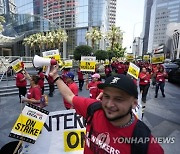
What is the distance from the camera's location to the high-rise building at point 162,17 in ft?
413

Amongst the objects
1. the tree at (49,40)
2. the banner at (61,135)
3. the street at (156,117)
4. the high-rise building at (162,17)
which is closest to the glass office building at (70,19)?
the tree at (49,40)

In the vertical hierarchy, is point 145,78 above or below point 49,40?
below

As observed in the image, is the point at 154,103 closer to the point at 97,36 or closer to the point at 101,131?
the point at 101,131

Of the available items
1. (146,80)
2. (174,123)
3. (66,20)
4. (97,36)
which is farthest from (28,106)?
(66,20)

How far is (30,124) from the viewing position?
323cm

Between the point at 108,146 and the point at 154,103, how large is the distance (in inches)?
316

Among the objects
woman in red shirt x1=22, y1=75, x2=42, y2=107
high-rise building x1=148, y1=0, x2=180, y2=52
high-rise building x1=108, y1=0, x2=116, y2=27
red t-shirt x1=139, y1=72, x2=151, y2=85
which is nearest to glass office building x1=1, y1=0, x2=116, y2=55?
red t-shirt x1=139, y1=72, x2=151, y2=85

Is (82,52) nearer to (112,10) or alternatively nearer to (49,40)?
(49,40)

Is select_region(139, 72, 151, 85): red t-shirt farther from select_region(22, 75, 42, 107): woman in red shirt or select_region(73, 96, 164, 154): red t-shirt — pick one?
select_region(73, 96, 164, 154): red t-shirt

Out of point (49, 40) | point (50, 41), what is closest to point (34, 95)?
point (50, 41)

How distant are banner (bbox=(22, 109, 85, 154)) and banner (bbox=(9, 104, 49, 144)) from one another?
0.18 m

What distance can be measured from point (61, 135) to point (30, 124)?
58 cm

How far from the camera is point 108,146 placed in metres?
1.55

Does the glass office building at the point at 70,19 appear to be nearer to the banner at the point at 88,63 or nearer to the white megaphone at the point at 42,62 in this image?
the banner at the point at 88,63
